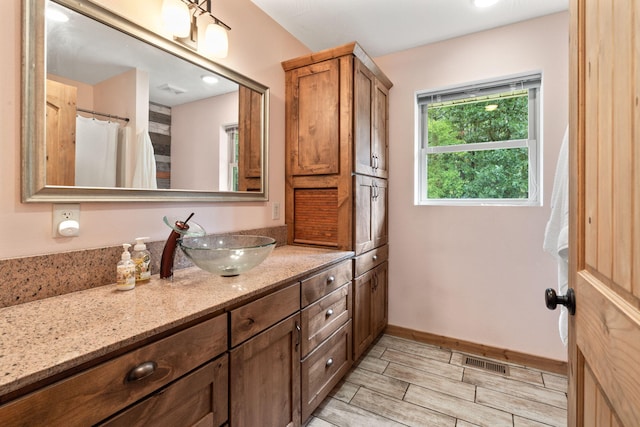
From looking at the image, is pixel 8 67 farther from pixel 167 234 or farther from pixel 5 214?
pixel 167 234

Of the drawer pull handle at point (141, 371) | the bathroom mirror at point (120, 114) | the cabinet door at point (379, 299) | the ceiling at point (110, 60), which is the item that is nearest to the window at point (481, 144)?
the cabinet door at point (379, 299)

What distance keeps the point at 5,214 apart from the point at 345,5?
2.07 meters

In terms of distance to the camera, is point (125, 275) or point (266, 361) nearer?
point (125, 275)

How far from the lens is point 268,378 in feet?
3.96

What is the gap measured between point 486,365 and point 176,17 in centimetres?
284

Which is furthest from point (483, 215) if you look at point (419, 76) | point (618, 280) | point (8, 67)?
point (8, 67)

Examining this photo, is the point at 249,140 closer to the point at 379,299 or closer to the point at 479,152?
the point at 379,299

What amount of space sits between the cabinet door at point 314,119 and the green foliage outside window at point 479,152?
1.03m

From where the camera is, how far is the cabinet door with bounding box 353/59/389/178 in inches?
78.0

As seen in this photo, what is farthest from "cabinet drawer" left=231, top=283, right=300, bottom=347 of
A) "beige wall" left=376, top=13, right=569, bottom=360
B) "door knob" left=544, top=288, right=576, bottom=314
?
"beige wall" left=376, top=13, right=569, bottom=360

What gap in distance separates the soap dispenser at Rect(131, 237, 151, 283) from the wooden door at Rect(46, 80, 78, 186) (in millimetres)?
323

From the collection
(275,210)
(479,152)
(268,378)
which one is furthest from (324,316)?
(479,152)

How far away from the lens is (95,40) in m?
1.17

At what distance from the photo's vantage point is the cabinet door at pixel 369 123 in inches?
78.0
